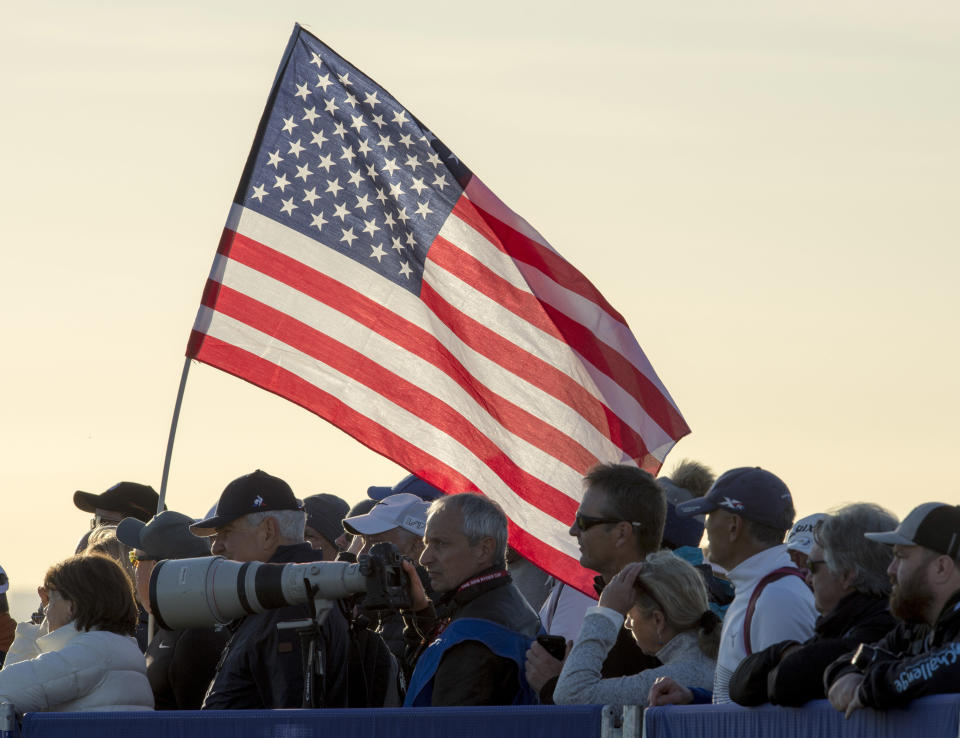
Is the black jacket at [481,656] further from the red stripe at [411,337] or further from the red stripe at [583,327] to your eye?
the red stripe at [583,327]

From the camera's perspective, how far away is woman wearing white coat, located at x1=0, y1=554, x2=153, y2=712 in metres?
6.59

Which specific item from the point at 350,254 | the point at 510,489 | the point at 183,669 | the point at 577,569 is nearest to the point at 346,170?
the point at 350,254

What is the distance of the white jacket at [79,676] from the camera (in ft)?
21.5

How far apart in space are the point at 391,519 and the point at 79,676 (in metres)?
2.40

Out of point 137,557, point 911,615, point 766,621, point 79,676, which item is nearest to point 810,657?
point 911,615

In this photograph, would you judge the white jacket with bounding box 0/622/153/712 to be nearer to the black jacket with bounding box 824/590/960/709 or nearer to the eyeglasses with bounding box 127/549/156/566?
the eyeglasses with bounding box 127/549/156/566

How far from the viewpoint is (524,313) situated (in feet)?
30.9

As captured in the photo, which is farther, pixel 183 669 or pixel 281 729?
pixel 183 669

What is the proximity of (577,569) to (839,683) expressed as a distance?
367 cm

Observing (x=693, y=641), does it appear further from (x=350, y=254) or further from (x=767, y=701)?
(x=350, y=254)

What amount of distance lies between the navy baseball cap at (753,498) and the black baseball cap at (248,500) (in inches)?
69.8

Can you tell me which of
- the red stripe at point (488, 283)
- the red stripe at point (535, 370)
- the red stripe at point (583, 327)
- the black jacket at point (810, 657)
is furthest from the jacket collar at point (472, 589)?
the red stripe at point (488, 283)

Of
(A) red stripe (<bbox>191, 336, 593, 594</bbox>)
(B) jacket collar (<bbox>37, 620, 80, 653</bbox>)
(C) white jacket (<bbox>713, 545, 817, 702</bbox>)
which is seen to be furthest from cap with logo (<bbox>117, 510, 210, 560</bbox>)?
(C) white jacket (<bbox>713, 545, 817, 702</bbox>)

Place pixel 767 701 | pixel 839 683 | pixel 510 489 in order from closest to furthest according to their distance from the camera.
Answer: pixel 839 683
pixel 767 701
pixel 510 489
